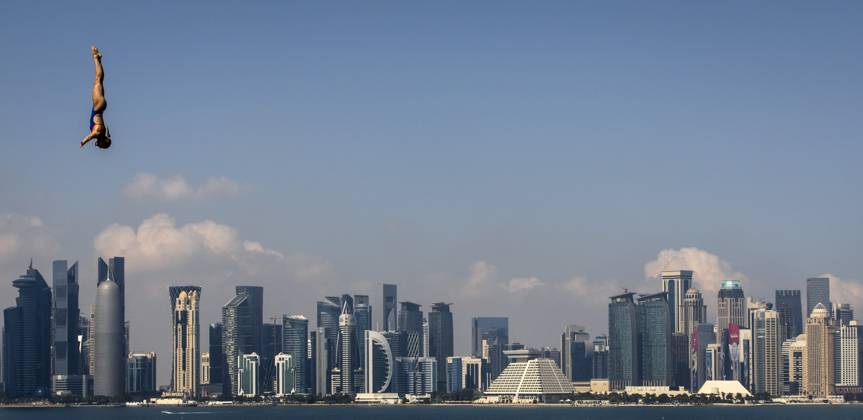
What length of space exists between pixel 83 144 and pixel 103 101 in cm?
61

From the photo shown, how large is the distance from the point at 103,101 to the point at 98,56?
0.61 meters

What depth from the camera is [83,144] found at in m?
19.1

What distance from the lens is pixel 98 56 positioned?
19.0 metres

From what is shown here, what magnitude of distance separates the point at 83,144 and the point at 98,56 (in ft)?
3.74

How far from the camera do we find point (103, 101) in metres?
19.2
